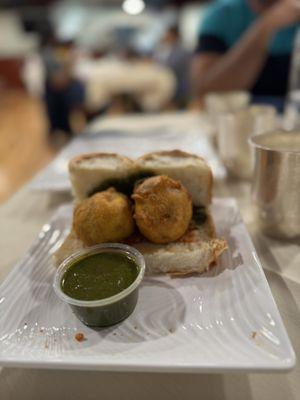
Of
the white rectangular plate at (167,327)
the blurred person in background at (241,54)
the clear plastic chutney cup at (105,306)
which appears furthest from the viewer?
the blurred person in background at (241,54)

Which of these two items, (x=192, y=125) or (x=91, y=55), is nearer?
(x=192, y=125)

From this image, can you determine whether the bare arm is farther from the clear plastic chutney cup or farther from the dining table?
the clear plastic chutney cup

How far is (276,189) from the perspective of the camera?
3.70 ft

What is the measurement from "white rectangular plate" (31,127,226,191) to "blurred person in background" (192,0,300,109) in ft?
2.83

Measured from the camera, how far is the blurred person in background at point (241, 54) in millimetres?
2844

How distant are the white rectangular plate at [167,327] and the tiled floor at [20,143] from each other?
1827mm

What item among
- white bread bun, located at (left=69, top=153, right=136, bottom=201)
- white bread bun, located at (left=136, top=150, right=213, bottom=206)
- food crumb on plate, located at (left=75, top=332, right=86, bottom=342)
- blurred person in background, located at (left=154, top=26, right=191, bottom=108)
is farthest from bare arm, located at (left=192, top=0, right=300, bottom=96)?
blurred person in background, located at (left=154, top=26, right=191, bottom=108)

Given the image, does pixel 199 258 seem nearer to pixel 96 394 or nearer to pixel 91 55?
pixel 96 394

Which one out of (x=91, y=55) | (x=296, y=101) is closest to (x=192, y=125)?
(x=296, y=101)

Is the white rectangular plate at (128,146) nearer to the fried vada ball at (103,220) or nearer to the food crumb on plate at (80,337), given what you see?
the fried vada ball at (103,220)

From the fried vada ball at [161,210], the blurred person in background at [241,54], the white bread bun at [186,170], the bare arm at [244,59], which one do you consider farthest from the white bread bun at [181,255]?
the blurred person in background at [241,54]

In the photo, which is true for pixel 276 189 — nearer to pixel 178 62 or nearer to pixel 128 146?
pixel 128 146

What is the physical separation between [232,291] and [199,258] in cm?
14

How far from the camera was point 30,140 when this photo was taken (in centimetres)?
704
